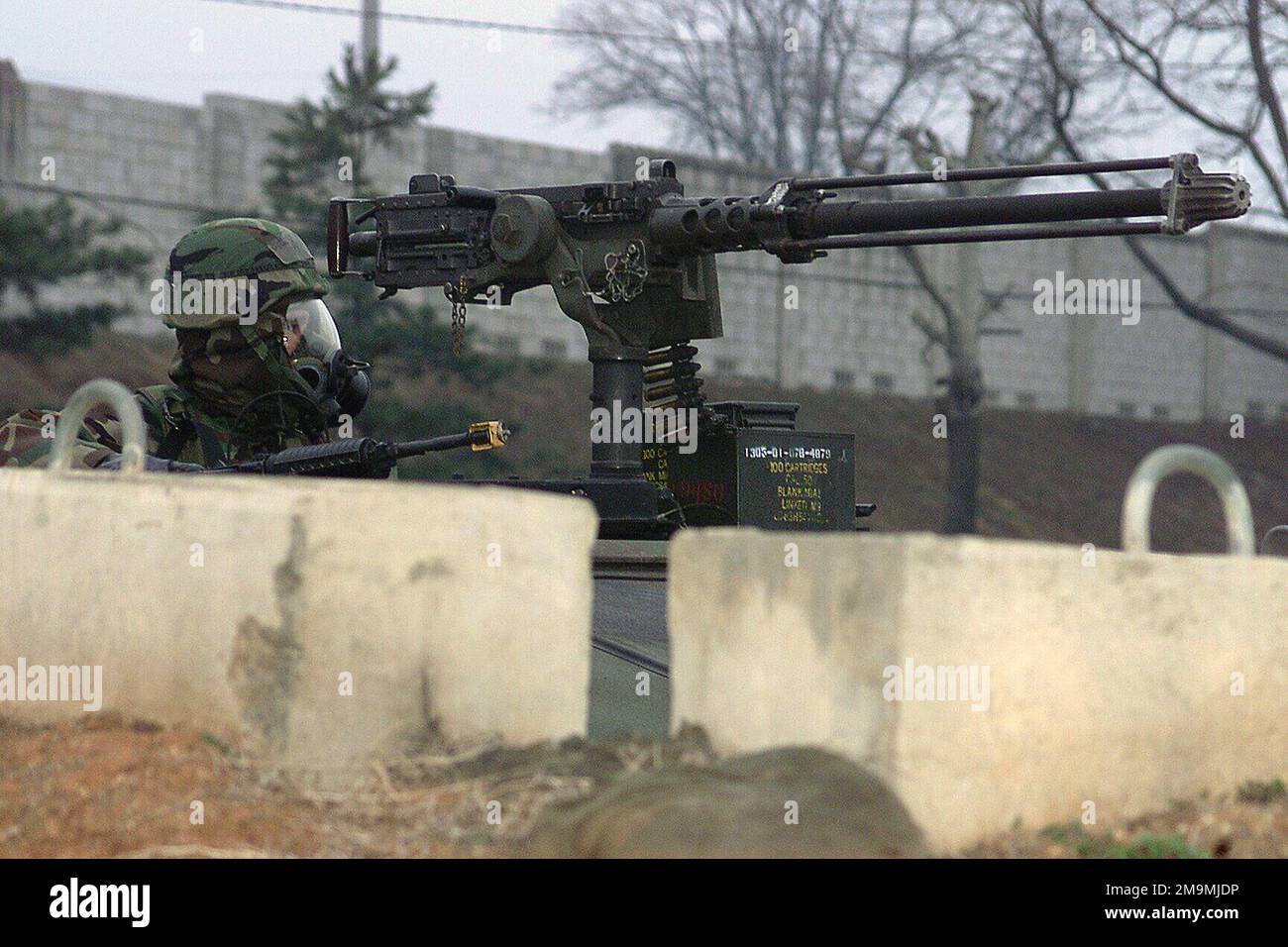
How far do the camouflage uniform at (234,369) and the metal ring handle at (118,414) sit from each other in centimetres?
219

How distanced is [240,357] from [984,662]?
387 centimetres

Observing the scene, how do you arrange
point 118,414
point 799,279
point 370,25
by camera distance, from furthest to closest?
point 370,25
point 799,279
point 118,414

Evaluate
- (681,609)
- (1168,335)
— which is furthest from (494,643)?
(1168,335)

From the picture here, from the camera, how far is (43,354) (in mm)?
19281

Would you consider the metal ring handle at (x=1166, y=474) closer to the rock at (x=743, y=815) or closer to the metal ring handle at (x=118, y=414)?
the rock at (x=743, y=815)

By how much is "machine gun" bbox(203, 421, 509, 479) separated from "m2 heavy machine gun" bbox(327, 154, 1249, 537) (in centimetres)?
67

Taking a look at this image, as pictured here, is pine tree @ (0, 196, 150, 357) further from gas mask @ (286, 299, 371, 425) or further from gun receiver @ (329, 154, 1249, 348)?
gas mask @ (286, 299, 371, 425)

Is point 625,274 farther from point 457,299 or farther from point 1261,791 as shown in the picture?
point 1261,791

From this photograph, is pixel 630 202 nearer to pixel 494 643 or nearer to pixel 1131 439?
pixel 494 643

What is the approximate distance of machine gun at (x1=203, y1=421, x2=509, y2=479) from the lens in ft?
18.3

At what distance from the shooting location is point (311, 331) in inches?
270

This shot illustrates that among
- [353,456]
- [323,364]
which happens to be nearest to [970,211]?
[353,456]

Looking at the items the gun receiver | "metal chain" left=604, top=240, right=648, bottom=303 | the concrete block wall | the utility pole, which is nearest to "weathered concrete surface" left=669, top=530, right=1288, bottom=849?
the gun receiver
